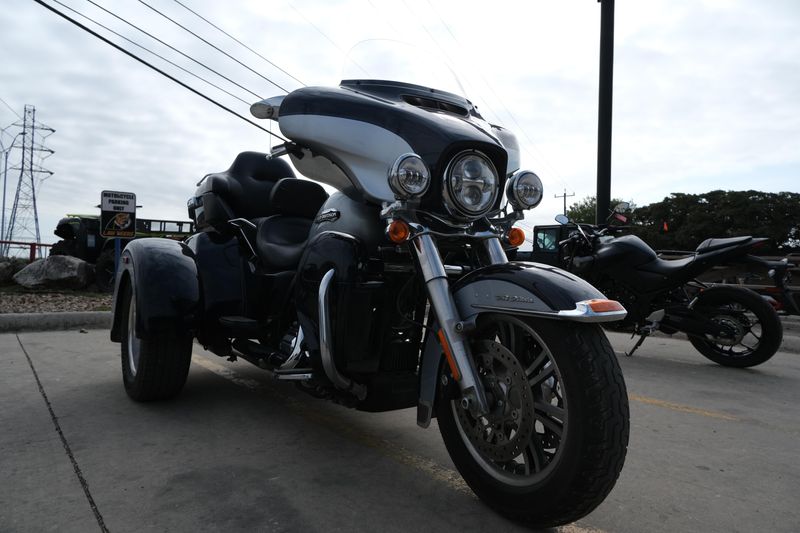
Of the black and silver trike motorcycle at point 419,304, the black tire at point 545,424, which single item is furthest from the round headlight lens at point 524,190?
the black tire at point 545,424

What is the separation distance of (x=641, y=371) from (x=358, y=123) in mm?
3916

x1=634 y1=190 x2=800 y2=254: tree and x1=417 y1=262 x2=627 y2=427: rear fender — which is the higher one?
x1=634 y1=190 x2=800 y2=254: tree

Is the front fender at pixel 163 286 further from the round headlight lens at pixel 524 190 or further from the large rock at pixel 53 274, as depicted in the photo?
the large rock at pixel 53 274

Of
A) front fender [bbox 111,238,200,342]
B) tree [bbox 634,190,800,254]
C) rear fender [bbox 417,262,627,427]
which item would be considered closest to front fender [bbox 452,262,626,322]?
rear fender [bbox 417,262,627,427]

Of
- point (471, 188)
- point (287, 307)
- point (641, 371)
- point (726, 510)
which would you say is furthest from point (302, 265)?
point (641, 371)

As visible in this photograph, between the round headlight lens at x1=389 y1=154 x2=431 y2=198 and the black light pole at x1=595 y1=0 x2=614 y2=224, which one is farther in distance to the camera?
the black light pole at x1=595 y1=0 x2=614 y2=224

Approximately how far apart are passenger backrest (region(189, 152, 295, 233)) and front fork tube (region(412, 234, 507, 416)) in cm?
164

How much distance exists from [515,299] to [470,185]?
596mm

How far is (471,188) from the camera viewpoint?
227cm

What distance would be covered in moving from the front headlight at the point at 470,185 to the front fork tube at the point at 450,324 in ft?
0.65

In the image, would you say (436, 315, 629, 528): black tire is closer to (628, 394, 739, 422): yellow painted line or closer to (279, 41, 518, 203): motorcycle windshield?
(279, 41, 518, 203): motorcycle windshield

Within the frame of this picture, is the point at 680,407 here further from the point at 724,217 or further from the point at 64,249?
the point at 724,217

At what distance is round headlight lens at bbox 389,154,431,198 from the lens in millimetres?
2121

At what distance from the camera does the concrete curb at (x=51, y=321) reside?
6434 millimetres
